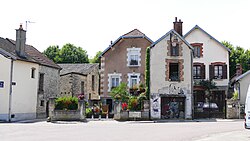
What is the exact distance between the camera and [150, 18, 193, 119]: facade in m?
31.9

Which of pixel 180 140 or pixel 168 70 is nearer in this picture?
pixel 180 140

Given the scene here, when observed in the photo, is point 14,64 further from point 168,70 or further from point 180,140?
point 180,140

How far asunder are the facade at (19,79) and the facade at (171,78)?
1156 cm

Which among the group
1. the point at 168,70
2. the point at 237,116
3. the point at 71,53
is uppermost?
the point at 71,53

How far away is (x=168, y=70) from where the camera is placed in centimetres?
3244

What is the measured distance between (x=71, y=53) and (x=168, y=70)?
39822mm

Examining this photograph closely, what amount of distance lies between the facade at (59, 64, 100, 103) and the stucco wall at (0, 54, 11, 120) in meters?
13.3

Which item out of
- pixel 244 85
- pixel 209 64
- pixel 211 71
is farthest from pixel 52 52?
pixel 244 85

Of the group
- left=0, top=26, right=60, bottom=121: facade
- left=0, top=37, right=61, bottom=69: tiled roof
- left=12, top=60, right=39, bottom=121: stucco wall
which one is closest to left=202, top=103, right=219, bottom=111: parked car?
left=0, top=37, right=61, bottom=69: tiled roof

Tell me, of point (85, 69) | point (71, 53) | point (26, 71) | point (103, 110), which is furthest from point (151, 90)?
point (71, 53)

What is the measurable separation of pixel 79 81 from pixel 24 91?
12053 millimetres

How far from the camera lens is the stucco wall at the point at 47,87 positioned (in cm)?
3484

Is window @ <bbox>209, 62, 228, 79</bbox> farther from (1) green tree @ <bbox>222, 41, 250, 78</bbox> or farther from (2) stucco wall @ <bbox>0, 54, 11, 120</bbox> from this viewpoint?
(2) stucco wall @ <bbox>0, 54, 11, 120</bbox>

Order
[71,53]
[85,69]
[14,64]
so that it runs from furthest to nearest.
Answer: [71,53] < [85,69] < [14,64]
